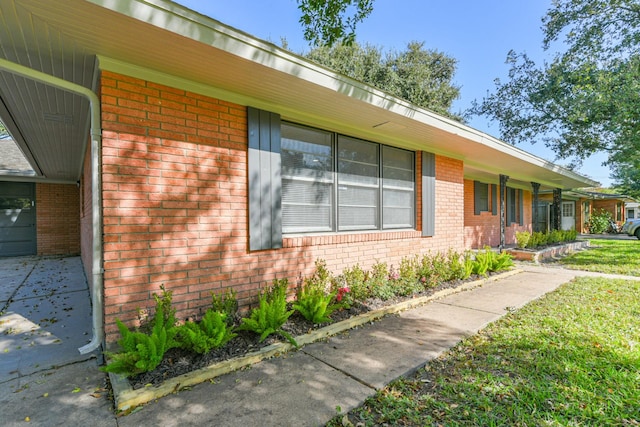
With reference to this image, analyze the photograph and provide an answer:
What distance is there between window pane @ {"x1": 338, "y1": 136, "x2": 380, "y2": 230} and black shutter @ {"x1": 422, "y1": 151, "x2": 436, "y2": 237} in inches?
46.7

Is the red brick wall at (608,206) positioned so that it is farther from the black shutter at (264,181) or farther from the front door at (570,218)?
the black shutter at (264,181)

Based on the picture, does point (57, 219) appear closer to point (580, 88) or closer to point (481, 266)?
point (481, 266)

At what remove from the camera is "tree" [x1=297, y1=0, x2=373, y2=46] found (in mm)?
4676

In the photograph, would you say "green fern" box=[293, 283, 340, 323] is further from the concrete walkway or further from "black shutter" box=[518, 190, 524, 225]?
"black shutter" box=[518, 190, 524, 225]

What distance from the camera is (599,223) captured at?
69.5 ft

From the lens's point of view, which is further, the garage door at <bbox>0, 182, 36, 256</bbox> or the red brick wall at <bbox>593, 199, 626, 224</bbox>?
the red brick wall at <bbox>593, 199, 626, 224</bbox>

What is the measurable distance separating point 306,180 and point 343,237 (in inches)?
40.3

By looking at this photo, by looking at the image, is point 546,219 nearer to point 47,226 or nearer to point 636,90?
point 636,90

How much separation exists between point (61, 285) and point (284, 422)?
6.28 metres

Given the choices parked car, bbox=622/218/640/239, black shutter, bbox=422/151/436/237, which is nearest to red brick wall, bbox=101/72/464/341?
black shutter, bbox=422/151/436/237

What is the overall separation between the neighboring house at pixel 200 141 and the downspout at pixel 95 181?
15 mm

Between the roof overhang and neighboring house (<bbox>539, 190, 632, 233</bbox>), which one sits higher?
the roof overhang

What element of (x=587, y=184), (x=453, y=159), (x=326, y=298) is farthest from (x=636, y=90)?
(x=326, y=298)

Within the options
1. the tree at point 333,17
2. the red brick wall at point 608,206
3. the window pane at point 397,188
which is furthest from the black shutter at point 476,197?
the red brick wall at point 608,206
